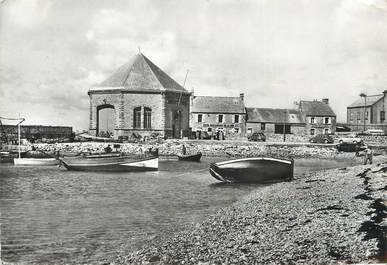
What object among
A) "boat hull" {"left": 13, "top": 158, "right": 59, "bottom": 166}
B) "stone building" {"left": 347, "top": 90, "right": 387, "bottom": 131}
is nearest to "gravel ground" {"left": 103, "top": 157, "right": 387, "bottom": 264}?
"boat hull" {"left": 13, "top": 158, "right": 59, "bottom": 166}

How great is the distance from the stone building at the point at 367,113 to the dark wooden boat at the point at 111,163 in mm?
33378

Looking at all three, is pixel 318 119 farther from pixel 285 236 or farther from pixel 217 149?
pixel 285 236

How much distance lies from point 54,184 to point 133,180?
13.9ft

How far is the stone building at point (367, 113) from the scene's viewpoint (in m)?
51.2

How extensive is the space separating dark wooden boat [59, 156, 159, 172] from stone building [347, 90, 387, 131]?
33378mm

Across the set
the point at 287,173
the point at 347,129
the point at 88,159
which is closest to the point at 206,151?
the point at 88,159

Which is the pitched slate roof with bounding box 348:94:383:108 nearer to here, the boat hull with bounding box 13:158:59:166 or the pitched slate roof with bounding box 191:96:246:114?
the pitched slate roof with bounding box 191:96:246:114

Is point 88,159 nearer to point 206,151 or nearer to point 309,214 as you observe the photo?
point 206,151

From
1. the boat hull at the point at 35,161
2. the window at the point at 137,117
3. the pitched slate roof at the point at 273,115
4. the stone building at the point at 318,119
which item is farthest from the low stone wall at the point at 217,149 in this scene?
the stone building at the point at 318,119

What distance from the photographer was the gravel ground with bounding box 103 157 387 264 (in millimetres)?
7547

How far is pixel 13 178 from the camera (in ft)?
68.6

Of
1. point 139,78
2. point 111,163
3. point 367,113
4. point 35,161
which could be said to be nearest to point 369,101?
point 367,113

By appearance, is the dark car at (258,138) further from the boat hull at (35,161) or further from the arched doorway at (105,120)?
the boat hull at (35,161)

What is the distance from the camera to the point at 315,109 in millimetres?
61969
